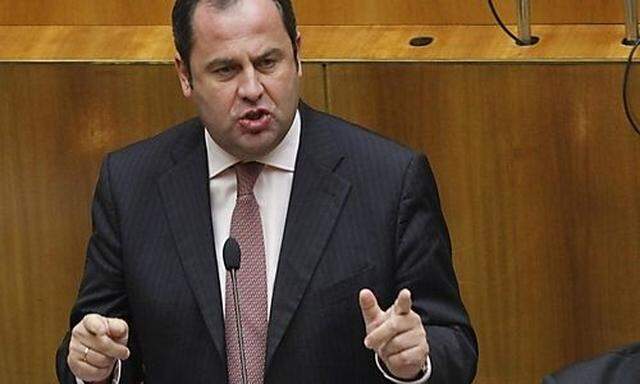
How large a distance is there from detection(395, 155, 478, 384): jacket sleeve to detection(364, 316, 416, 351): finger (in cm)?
11


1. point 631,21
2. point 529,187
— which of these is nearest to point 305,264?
point 529,187

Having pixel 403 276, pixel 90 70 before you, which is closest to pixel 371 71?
pixel 90 70

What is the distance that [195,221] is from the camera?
1.50 m

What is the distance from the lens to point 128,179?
154 centimetres

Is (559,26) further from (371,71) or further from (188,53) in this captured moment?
(188,53)

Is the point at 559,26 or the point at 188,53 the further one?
the point at 559,26

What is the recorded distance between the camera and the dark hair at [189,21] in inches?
57.8

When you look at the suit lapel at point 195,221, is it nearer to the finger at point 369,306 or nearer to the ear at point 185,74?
the ear at point 185,74

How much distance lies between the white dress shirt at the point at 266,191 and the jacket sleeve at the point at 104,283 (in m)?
0.09

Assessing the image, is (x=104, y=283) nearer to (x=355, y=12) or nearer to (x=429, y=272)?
(x=429, y=272)

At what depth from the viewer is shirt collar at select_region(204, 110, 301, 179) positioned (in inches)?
59.2

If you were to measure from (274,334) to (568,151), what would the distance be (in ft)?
1.63

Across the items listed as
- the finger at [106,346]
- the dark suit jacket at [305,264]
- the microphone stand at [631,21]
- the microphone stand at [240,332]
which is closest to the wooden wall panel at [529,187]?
the microphone stand at [631,21]

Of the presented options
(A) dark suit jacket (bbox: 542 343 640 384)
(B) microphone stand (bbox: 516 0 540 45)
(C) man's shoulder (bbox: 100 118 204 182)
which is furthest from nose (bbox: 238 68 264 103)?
(B) microphone stand (bbox: 516 0 540 45)
